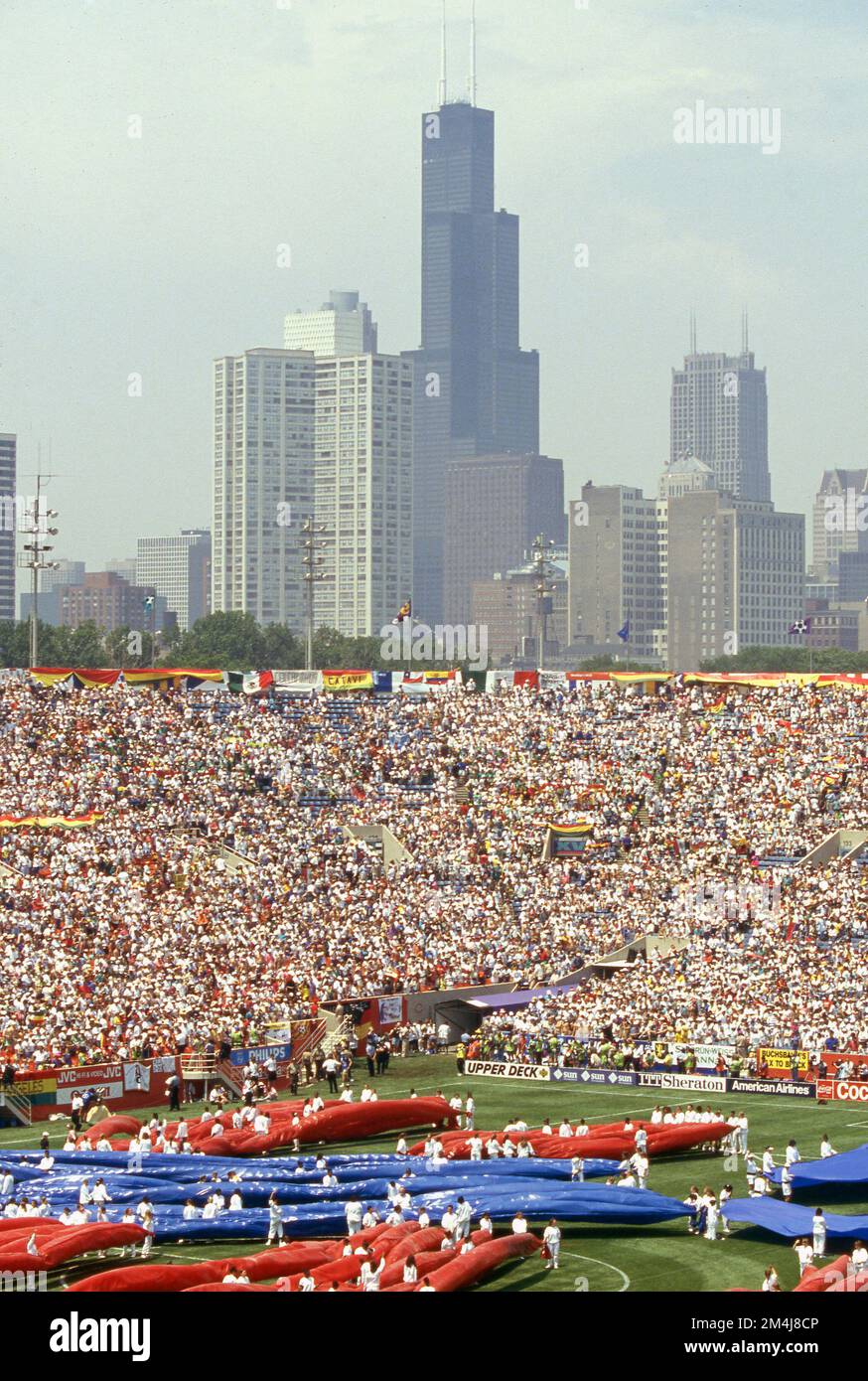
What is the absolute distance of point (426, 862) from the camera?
216 ft

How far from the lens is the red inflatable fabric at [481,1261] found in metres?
28.0

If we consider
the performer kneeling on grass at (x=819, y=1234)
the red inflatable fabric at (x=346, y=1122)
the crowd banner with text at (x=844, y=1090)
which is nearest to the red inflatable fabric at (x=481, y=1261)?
the performer kneeling on grass at (x=819, y=1234)

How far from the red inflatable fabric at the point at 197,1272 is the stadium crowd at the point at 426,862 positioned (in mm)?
20003

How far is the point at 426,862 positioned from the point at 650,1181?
2806 centimetres

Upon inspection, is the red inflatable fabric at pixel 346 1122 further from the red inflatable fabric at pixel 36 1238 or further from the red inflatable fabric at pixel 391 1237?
the red inflatable fabric at pixel 391 1237

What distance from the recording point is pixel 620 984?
182ft

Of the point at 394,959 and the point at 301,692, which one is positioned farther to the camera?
the point at 301,692

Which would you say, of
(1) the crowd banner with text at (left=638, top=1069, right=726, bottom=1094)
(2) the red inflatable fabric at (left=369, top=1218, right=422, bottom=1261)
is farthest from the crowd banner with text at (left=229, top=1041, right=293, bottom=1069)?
(2) the red inflatable fabric at (left=369, top=1218, right=422, bottom=1261)

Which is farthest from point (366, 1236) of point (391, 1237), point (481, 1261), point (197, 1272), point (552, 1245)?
point (552, 1245)

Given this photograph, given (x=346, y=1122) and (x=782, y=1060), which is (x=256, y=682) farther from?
(x=346, y=1122)
